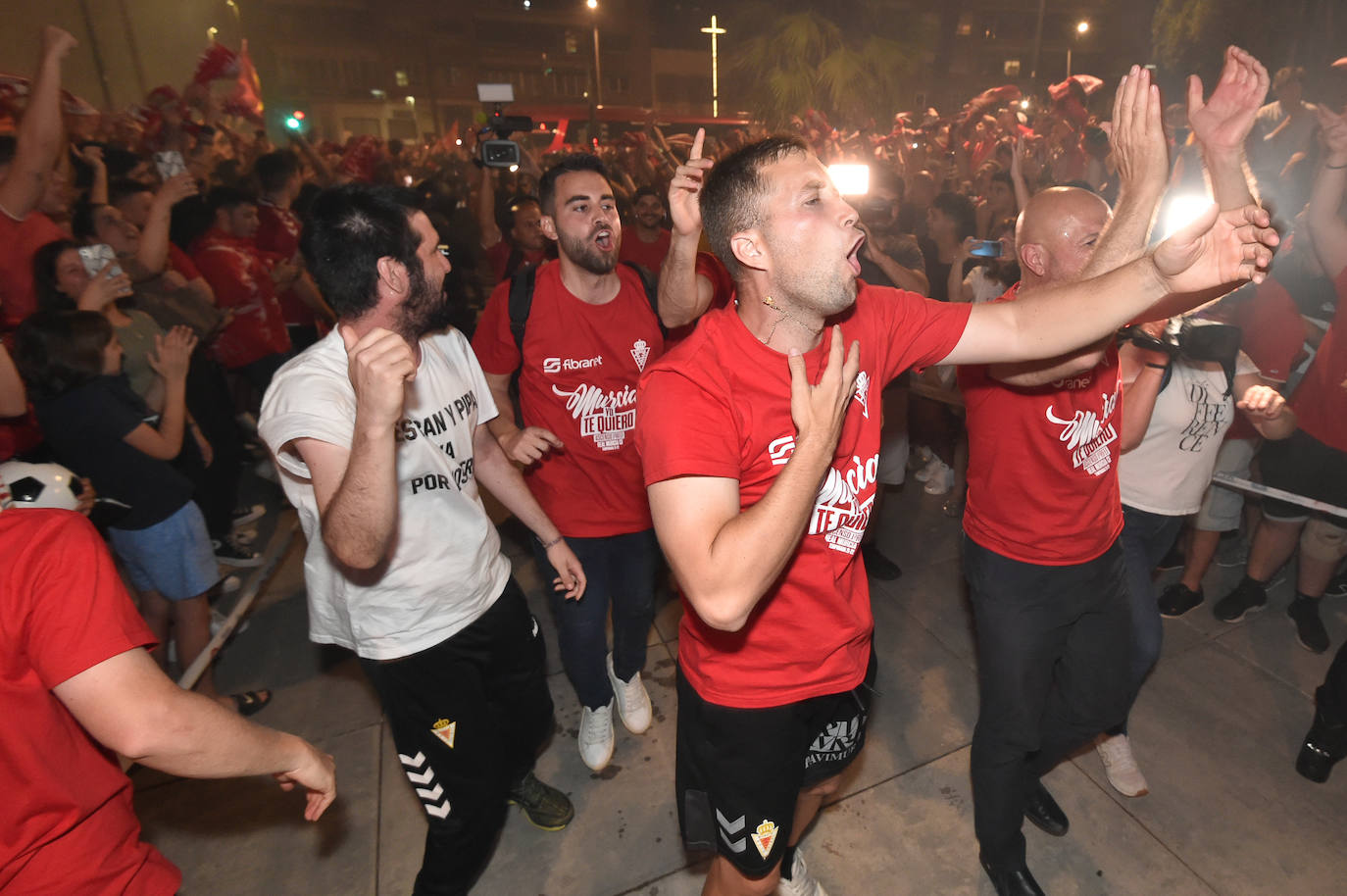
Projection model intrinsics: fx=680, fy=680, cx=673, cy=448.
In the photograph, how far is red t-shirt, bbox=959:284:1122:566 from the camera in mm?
2322

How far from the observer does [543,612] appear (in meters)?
4.55

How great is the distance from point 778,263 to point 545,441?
1338 mm

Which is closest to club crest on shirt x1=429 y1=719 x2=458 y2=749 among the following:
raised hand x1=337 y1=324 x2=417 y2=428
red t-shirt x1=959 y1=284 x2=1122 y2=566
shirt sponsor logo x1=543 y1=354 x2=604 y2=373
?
raised hand x1=337 y1=324 x2=417 y2=428

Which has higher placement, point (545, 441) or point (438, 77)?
point (438, 77)

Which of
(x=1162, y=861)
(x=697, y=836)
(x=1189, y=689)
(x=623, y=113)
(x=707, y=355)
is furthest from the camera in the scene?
(x=623, y=113)

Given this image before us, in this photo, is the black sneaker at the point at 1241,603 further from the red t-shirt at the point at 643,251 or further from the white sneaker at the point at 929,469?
the red t-shirt at the point at 643,251

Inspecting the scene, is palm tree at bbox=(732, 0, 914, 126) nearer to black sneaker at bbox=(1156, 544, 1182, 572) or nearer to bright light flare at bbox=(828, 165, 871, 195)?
bright light flare at bbox=(828, 165, 871, 195)

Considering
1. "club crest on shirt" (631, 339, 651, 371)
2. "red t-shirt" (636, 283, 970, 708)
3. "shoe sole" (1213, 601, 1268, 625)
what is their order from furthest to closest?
"shoe sole" (1213, 601, 1268, 625) < "club crest on shirt" (631, 339, 651, 371) < "red t-shirt" (636, 283, 970, 708)

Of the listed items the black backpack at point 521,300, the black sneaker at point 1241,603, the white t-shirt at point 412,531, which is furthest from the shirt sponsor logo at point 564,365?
the black sneaker at point 1241,603

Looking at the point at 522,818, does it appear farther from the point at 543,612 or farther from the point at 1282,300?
the point at 1282,300

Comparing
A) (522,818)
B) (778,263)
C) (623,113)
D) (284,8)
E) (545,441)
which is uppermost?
(284,8)

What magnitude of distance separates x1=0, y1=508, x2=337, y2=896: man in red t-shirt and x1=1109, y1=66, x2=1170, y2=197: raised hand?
8.69 ft

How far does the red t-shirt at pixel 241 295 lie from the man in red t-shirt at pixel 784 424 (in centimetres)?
521

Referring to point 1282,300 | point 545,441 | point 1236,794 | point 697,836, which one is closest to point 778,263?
point 545,441
